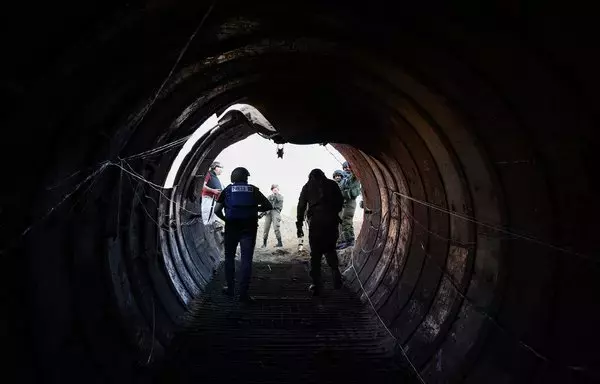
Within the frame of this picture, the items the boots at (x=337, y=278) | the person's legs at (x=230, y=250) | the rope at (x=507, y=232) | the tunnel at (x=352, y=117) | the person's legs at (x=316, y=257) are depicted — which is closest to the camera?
the tunnel at (x=352, y=117)

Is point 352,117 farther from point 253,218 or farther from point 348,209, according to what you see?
point 348,209

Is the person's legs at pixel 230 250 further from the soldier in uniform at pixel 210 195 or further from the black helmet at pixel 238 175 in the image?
the soldier in uniform at pixel 210 195

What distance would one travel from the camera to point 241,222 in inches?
302

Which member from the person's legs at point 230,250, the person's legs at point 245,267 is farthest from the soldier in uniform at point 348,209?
the person's legs at point 245,267

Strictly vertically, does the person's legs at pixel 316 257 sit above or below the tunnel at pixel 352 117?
below

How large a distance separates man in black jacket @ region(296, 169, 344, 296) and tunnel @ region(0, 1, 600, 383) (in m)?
2.16

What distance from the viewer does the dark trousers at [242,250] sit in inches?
296

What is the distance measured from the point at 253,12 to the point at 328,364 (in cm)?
373

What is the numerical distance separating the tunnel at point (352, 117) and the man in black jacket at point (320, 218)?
85.2 inches

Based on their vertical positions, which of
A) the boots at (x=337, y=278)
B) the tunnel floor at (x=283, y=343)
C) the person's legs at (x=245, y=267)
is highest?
the person's legs at (x=245, y=267)

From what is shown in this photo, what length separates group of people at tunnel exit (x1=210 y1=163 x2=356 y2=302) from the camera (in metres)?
7.59

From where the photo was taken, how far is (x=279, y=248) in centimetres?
1439

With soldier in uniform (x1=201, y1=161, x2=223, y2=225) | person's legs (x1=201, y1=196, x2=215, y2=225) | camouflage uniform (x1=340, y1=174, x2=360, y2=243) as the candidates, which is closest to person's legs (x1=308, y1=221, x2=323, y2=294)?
camouflage uniform (x1=340, y1=174, x2=360, y2=243)

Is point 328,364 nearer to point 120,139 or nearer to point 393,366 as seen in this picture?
point 393,366
